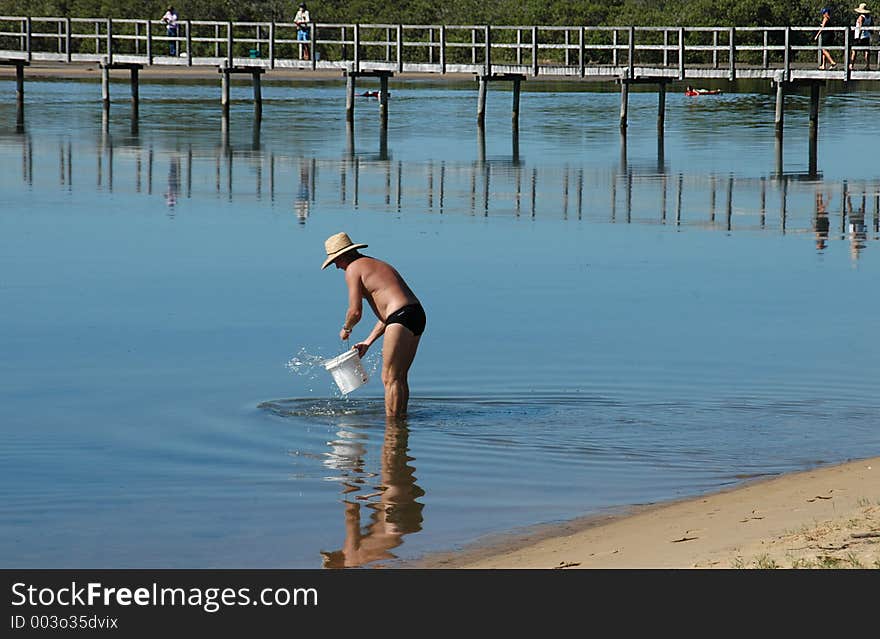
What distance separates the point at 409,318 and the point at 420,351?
271cm

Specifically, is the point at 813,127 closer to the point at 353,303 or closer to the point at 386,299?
the point at 386,299

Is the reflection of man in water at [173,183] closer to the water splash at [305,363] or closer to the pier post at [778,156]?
the pier post at [778,156]

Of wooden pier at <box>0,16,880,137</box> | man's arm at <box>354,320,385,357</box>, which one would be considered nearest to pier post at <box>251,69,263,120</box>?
wooden pier at <box>0,16,880,137</box>

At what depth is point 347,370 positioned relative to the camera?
35.9 ft

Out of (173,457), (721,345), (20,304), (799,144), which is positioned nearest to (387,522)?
(173,457)

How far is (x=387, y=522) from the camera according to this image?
8.66 meters

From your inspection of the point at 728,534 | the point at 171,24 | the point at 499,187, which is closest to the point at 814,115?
the point at 499,187

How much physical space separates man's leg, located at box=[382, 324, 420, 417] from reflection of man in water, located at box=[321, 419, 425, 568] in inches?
20.5

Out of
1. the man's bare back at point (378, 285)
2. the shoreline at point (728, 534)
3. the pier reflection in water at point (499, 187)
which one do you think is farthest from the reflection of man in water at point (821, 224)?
the shoreline at point (728, 534)

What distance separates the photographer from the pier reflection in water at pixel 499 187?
2333 cm
